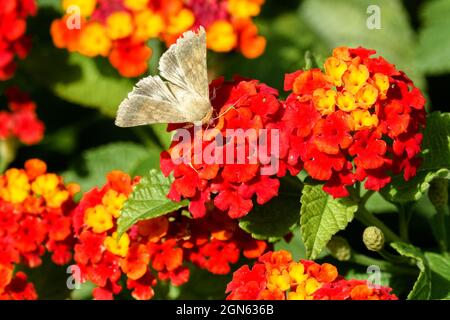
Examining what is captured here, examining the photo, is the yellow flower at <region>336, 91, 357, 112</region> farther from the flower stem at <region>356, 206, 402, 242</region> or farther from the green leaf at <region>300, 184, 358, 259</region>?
the flower stem at <region>356, 206, 402, 242</region>

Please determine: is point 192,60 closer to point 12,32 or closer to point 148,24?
point 148,24

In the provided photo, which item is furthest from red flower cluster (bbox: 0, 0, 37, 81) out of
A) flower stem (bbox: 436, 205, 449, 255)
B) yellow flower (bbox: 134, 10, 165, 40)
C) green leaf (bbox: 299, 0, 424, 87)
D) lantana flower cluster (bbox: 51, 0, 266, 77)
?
flower stem (bbox: 436, 205, 449, 255)

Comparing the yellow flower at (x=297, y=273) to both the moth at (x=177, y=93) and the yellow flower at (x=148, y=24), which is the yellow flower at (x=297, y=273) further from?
the yellow flower at (x=148, y=24)

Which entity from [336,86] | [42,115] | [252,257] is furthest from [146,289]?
[42,115]

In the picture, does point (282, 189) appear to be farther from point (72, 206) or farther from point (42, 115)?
point (42, 115)

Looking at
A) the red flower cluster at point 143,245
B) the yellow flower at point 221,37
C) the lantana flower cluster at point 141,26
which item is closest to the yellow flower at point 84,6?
the lantana flower cluster at point 141,26
